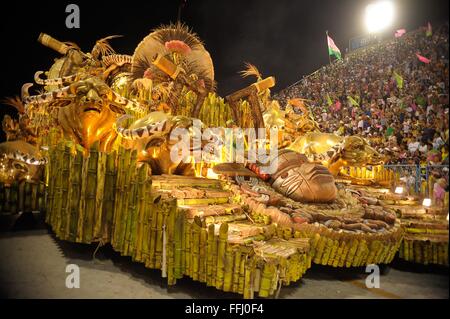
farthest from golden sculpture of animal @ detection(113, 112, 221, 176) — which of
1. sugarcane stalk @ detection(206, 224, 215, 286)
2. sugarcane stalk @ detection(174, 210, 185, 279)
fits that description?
sugarcane stalk @ detection(206, 224, 215, 286)

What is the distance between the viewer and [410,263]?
14.2ft

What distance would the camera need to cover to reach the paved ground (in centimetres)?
282

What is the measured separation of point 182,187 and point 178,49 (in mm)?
4672

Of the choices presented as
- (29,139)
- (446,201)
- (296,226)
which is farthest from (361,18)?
(29,139)

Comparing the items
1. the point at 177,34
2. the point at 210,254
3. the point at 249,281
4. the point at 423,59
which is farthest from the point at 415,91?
the point at 177,34

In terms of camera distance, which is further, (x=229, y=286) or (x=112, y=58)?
(x=112, y=58)

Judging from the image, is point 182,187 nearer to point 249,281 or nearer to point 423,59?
point 249,281

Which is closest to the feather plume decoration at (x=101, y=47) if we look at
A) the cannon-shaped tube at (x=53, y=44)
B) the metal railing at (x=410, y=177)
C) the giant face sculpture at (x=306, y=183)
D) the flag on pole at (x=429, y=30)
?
the cannon-shaped tube at (x=53, y=44)

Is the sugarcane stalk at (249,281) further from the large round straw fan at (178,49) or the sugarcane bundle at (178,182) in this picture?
the large round straw fan at (178,49)

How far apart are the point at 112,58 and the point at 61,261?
6087 mm

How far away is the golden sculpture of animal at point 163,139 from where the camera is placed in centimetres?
473

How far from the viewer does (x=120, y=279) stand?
11.0 feet
